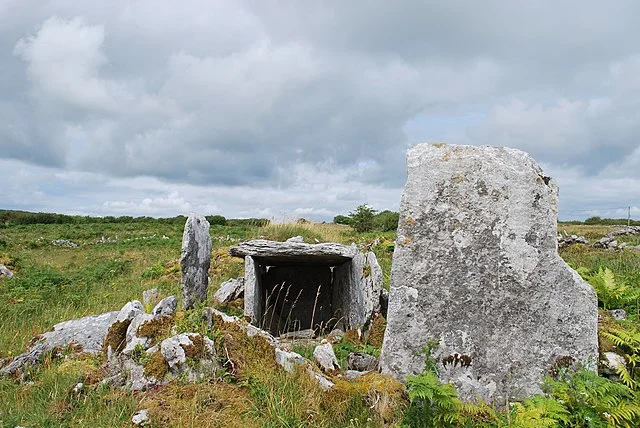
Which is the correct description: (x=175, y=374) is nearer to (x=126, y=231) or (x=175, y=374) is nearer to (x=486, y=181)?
(x=486, y=181)

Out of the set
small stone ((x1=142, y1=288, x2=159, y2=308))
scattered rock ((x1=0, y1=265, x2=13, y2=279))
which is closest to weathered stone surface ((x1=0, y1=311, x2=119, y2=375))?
small stone ((x1=142, y1=288, x2=159, y2=308))

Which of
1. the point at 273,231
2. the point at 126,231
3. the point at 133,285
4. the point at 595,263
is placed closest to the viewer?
the point at 595,263

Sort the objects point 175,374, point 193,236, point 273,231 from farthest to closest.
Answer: point 273,231 → point 193,236 → point 175,374

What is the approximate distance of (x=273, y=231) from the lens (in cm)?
1716

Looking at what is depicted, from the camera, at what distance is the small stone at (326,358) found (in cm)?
596

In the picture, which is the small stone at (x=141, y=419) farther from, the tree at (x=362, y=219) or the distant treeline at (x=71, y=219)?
the distant treeline at (x=71, y=219)

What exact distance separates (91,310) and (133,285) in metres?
2.97

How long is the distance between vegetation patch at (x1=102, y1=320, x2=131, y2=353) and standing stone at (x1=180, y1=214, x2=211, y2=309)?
45.1 inches

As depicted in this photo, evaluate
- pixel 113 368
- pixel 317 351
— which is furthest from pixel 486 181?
pixel 113 368

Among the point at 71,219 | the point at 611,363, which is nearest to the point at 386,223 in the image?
the point at 611,363

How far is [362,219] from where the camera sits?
25828 millimetres

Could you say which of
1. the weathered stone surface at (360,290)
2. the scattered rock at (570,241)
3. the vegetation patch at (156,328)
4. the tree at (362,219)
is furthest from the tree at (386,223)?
Result: the vegetation patch at (156,328)

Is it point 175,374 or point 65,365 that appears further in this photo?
point 65,365

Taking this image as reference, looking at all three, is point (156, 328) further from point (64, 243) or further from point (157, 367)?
point (64, 243)
